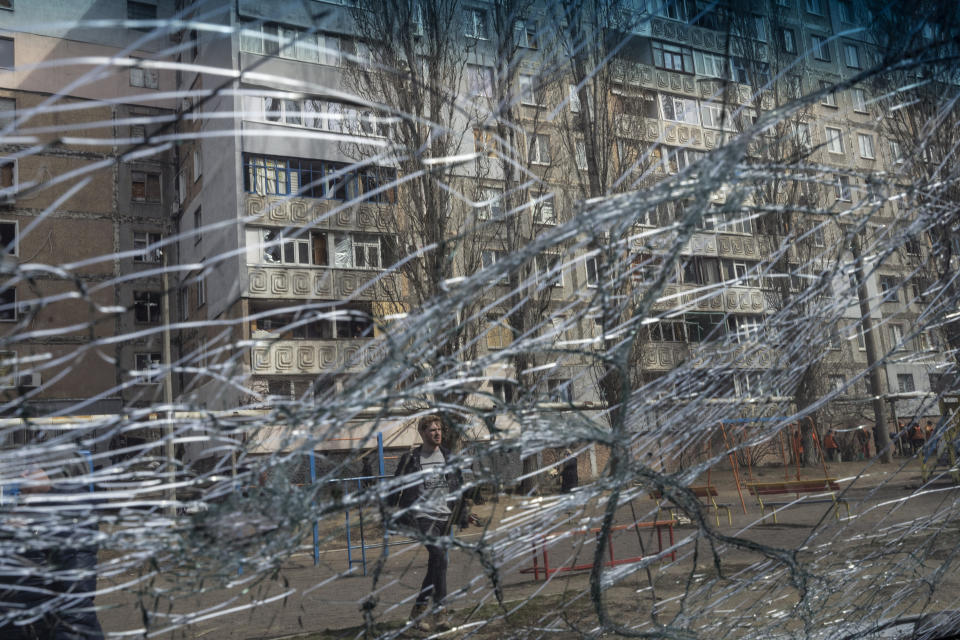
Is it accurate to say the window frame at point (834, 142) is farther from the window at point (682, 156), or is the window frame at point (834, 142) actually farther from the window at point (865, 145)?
the window at point (682, 156)

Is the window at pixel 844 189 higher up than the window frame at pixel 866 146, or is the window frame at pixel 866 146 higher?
the window frame at pixel 866 146

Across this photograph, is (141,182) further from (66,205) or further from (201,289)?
(201,289)

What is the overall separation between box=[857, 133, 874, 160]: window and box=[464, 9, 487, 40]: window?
1.37 metres

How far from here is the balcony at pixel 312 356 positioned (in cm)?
164

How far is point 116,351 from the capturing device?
72.6 inches

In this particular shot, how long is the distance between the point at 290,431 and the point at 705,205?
1018 mm

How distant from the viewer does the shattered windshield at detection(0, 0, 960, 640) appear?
1.47 meters

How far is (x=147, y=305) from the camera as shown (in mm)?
1629

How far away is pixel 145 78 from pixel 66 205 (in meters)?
2.63

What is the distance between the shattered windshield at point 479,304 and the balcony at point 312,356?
0.12 feet

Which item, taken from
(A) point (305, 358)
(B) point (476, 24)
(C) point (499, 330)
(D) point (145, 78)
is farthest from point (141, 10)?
(C) point (499, 330)

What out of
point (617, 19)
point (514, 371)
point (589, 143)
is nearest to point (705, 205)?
point (514, 371)

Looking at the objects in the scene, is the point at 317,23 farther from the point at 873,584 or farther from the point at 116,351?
the point at 873,584

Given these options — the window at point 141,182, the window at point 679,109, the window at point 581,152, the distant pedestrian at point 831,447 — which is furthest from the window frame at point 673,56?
the distant pedestrian at point 831,447
